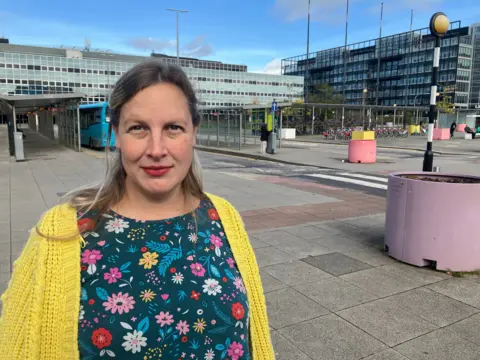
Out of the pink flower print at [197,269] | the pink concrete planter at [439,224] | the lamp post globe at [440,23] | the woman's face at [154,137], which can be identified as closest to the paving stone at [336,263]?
the pink concrete planter at [439,224]

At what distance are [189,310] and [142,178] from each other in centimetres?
43

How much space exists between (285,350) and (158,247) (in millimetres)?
1921

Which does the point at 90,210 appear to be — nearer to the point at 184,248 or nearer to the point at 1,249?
the point at 184,248

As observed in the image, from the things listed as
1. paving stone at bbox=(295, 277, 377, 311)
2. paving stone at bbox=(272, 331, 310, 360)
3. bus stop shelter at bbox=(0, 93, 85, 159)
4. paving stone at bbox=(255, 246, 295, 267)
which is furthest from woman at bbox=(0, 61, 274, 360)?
bus stop shelter at bbox=(0, 93, 85, 159)

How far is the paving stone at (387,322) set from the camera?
298cm

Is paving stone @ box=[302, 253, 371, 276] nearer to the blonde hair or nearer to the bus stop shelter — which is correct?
the blonde hair

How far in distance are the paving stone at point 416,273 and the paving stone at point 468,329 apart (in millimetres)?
730

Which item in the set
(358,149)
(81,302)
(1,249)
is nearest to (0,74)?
(358,149)

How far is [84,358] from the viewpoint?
1.12m

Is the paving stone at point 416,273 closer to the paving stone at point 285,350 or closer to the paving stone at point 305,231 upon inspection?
the paving stone at point 305,231

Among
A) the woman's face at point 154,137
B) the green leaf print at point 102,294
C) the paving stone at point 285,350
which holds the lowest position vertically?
the paving stone at point 285,350

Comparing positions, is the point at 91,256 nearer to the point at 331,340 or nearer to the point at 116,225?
the point at 116,225

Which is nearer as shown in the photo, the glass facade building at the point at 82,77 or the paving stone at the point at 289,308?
the paving stone at the point at 289,308

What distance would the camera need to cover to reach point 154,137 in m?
1.24
